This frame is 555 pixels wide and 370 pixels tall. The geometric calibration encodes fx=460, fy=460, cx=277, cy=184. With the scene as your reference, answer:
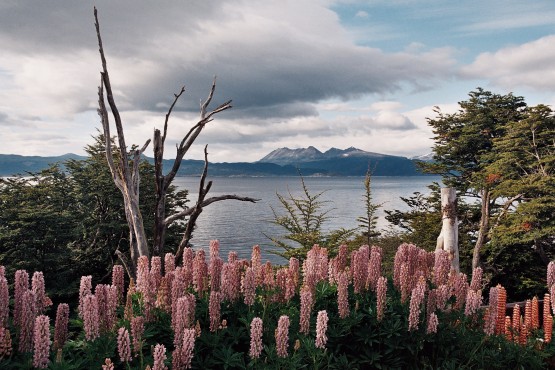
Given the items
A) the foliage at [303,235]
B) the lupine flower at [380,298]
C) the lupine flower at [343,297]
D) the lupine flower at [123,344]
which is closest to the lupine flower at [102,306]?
the lupine flower at [123,344]

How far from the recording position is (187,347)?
3057 mm

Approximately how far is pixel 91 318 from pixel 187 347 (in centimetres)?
76

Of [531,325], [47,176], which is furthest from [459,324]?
[47,176]

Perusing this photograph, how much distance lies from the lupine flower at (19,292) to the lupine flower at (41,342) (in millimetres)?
543

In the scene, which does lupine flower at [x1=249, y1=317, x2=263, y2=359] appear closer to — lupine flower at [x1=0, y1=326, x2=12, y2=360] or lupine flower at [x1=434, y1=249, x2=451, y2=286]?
lupine flower at [x1=0, y1=326, x2=12, y2=360]

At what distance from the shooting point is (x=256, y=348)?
10.7 feet

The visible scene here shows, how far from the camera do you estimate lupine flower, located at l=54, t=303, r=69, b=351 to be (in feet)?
11.0

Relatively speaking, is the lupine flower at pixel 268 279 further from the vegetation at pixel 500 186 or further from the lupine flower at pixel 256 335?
the vegetation at pixel 500 186

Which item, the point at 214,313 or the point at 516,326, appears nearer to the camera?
the point at 214,313

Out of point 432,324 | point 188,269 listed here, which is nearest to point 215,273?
point 188,269

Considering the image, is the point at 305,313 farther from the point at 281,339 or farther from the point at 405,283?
the point at 405,283

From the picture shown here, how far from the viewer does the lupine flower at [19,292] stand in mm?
3350

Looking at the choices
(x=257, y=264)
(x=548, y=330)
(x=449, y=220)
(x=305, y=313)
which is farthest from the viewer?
(x=449, y=220)

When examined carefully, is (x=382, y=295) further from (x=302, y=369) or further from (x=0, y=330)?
(x=0, y=330)
